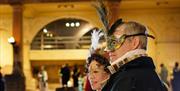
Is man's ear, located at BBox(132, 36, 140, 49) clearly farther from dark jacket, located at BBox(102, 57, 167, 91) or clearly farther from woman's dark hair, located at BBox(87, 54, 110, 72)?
woman's dark hair, located at BBox(87, 54, 110, 72)

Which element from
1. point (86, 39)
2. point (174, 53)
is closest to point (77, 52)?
point (86, 39)

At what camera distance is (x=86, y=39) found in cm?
3200

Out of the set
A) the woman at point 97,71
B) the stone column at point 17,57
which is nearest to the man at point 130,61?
the woman at point 97,71

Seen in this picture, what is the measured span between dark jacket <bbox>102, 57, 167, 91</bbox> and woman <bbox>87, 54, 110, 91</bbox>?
3.59 ft

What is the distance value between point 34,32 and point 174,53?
826 centimetres

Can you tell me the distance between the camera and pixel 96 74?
394 centimetres

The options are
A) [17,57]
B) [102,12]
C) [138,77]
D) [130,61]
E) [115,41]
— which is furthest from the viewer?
[17,57]

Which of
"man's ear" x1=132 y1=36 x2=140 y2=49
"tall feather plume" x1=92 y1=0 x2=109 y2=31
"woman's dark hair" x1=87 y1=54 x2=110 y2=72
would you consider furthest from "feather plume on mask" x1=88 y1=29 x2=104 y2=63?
"man's ear" x1=132 y1=36 x2=140 y2=49

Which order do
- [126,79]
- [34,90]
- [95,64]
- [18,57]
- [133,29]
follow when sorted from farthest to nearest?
1. [34,90]
2. [18,57]
3. [95,64]
4. [133,29]
5. [126,79]

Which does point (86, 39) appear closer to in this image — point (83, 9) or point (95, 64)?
point (83, 9)

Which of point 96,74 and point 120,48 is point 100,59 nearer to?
point 96,74

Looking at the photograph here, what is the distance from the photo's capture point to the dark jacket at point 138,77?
2.57 m

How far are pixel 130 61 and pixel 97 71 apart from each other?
1.24m

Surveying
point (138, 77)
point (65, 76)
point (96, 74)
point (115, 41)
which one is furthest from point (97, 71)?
point (65, 76)
